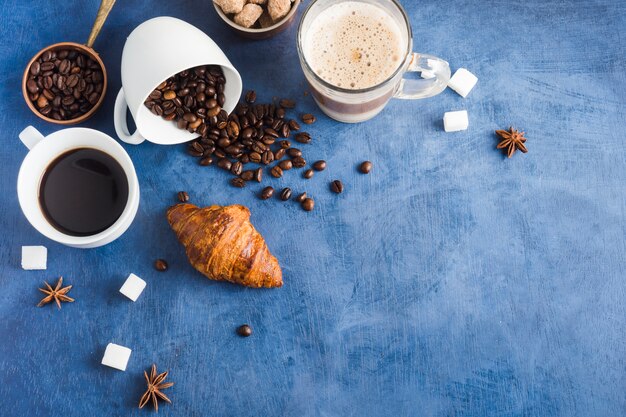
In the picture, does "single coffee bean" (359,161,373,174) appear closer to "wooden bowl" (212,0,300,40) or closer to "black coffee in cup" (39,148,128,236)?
"wooden bowl" (212,0,300,40)

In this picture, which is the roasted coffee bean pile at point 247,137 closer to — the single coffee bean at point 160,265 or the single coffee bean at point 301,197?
the single coffee bean at point 301,197

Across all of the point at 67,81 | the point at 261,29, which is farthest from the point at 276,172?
the point at 67,81

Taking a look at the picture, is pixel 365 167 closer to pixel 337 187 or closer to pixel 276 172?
pixel 337 187

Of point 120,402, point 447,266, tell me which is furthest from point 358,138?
point 120,402

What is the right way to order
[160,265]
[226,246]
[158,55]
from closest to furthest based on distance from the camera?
[158,55]
[226,246]
[160,265]

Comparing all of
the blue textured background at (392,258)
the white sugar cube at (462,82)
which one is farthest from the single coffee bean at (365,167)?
the white sugar cube at (462,82)

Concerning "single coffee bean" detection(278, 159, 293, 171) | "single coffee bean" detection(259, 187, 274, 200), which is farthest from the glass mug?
"single coffee bean" detection(259, 187, 274, 200)
